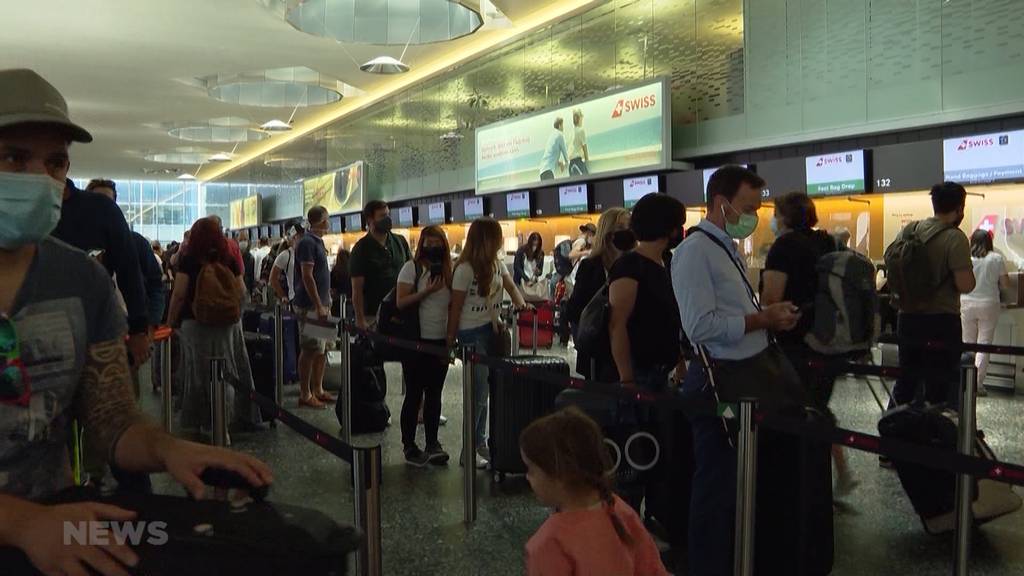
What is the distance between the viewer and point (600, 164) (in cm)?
1355

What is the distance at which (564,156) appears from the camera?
47.7 ft

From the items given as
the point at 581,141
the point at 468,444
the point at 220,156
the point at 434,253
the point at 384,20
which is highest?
the point at 220,156

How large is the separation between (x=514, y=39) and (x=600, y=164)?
3.90 metres

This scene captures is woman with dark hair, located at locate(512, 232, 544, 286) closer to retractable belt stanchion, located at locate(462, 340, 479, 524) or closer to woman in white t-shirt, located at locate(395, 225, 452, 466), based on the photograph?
woman in white t-shirt, located at locate(395, 225, 452, 466)

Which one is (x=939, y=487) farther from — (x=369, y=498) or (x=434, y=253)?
(x=434, y=253)

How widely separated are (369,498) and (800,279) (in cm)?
287

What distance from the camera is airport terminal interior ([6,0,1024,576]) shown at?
4203 mm

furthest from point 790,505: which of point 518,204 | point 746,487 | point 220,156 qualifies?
point 220,156

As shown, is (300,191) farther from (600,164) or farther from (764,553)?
(764,553)

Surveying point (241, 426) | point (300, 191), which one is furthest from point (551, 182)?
point (300, 191)

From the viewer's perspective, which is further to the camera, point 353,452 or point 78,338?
point 353,452

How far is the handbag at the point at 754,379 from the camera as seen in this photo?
3.17m

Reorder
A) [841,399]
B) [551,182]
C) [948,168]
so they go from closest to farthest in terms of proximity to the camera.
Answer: [841,399]
[948,168]
[551,182]

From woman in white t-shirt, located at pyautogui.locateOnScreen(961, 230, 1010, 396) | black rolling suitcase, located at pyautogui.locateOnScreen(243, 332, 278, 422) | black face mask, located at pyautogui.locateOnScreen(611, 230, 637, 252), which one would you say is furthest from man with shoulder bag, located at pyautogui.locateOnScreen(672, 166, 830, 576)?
woman in white t-shirt, located at pyautogui.locateOnScreen(961, 230, 1010, 396)
